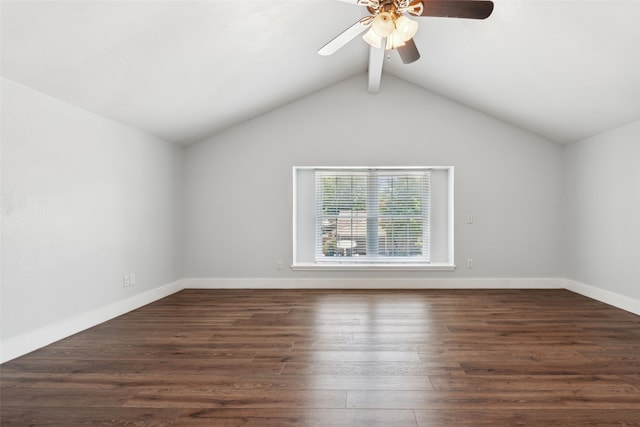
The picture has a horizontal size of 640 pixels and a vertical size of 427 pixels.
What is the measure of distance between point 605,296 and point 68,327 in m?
5.69

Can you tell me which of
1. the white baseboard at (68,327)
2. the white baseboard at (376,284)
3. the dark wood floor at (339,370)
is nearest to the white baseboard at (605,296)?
the white baseboard at (376,284)

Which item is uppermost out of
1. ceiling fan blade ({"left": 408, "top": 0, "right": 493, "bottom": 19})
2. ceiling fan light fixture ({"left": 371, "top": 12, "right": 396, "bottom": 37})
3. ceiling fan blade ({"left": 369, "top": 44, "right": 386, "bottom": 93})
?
ceiling fan blade ({"left": 369, "top": 44, "right": 386, "bottom": 93})

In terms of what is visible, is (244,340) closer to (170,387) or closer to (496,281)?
(170,387)

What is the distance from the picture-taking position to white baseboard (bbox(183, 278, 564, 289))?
4.95 meters

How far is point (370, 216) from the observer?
17.5 ft

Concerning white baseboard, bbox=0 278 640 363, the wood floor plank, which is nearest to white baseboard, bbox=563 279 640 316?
white baseboard, bbox=0 278 640 363

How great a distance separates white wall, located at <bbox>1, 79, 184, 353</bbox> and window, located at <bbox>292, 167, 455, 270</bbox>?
2.11 m

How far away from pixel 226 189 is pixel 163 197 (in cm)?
86

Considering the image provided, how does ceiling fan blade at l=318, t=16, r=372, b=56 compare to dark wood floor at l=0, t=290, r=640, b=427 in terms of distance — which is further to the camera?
ceiling fan blade at l=318, t=16, r=372, b=56

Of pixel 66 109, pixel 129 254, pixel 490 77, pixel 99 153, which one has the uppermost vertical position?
pixel 490 77

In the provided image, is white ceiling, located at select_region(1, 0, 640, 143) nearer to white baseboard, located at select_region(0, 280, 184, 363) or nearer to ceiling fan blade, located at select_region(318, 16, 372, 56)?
ceiling fan blade, located at select_region(318, 16, 372, 56)

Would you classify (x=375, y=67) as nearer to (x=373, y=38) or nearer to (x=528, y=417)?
(x=373, y=38)

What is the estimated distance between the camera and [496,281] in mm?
4969

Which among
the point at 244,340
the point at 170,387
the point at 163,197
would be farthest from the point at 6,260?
the point at 163,197
